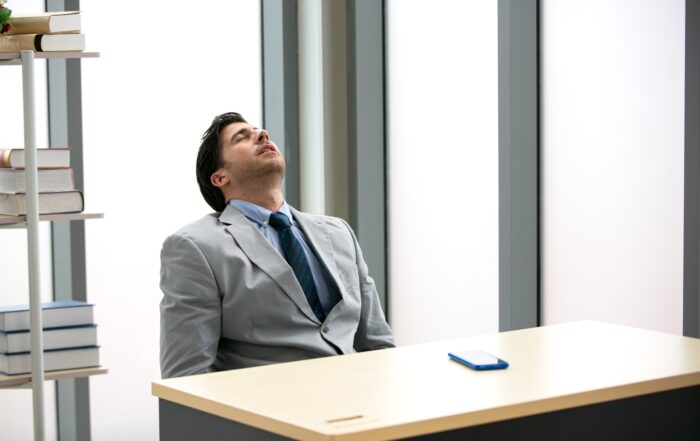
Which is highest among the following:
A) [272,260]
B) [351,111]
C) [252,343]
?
[351,111]

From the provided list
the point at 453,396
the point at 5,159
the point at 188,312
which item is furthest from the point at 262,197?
the point at 453,396

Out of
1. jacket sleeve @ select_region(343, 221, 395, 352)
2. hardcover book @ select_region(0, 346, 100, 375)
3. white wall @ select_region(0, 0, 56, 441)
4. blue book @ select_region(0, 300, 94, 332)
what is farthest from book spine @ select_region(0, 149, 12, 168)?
jacket sleeve @ select_region(343, 221, 395, 352)

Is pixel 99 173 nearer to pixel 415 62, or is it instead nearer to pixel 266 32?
pixel 266 32

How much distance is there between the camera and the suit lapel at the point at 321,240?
285 centimetres

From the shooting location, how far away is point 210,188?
3025 mm

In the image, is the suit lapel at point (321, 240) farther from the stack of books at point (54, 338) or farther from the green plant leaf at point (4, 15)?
the green plant leaf at point (4, 15)

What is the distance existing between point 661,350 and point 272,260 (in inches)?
38.9

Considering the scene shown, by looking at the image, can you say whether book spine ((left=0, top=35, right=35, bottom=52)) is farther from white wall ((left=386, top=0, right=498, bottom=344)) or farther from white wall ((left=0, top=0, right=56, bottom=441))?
white wall ((left=386, top=0, right=498, bottom=344))

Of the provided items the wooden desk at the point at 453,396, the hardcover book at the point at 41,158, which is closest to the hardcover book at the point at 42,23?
the hardcover book at the point at 41,158

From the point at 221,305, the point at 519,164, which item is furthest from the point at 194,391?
the point at 519,164

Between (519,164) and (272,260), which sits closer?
(272,260)

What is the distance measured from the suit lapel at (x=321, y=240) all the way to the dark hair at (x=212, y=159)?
231 mm

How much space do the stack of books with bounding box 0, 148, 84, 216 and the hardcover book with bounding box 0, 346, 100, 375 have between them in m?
0.42

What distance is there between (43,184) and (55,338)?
469 millimetres
